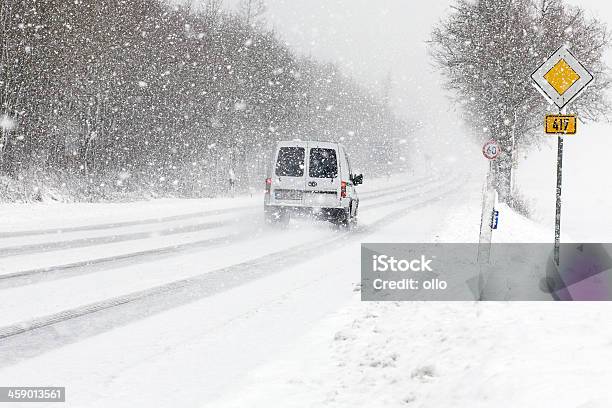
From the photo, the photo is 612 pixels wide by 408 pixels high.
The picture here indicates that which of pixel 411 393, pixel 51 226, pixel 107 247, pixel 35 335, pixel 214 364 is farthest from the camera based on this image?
pixel 51 226

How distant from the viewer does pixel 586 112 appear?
28906 mm

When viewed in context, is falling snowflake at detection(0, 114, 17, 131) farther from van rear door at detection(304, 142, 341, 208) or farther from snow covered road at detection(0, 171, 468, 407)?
van rear door at detection(304, 142, 341, 208)

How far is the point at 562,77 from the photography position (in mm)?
9922

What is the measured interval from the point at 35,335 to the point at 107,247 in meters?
6.53

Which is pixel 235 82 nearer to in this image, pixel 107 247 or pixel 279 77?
pixel 279 77

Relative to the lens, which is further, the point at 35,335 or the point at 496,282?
the point at 496,282

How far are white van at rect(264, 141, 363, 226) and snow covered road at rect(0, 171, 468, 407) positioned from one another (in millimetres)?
1641

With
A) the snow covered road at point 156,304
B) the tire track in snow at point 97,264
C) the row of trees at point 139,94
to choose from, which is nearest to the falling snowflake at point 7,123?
the row of trees at point 139,94

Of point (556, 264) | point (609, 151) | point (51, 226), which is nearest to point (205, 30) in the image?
point (51, 226)

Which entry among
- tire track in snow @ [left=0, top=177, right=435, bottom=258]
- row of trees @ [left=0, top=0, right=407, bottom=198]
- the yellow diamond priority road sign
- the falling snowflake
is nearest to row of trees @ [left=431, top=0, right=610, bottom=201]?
row of trees @ [left=0, top=0, right=407, bottom=198]

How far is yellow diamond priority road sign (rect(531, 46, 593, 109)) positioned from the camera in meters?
9.78

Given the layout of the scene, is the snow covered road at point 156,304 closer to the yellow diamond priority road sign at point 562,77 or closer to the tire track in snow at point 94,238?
the tire track in snow at point 94,238

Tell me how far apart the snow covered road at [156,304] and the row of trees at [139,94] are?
10645 millimetres

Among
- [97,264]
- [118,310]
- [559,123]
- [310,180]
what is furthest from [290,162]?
[118,310]
